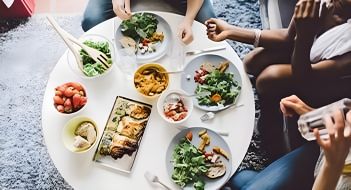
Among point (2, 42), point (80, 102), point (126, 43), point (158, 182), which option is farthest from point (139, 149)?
point (2, 42)

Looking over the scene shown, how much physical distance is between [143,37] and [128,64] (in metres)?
0.11

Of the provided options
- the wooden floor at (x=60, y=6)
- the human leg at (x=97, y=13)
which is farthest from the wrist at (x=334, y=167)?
the wooden floor at (x=60, y=6)

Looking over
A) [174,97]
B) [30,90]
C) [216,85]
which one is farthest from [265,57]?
[30,90]

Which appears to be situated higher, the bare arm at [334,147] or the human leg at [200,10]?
the human leg at [200,10]

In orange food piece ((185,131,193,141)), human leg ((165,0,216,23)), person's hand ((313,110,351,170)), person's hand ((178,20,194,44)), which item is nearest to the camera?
person's hand ((313,110,351,170))

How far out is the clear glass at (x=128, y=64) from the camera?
1.47 metres

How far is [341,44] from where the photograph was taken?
4.51 ft

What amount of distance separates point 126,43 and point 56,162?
1.47 feet

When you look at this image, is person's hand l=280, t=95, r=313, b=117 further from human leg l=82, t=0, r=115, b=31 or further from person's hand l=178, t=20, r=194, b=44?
human leg l=82, t=0, r=115, b=31

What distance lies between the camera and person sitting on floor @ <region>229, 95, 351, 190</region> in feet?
3.47

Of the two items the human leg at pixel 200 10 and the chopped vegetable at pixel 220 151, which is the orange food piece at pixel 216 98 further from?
the human leg at pixel 200 10

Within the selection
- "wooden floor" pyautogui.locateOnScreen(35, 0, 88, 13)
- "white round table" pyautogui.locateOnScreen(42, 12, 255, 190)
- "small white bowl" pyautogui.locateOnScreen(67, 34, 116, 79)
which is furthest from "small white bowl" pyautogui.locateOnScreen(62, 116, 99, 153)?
"wooden floor" pyautogui.locateOnScreen(35, 0, 88, 13)

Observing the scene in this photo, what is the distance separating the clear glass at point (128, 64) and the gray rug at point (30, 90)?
59 cm

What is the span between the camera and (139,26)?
1.52m
